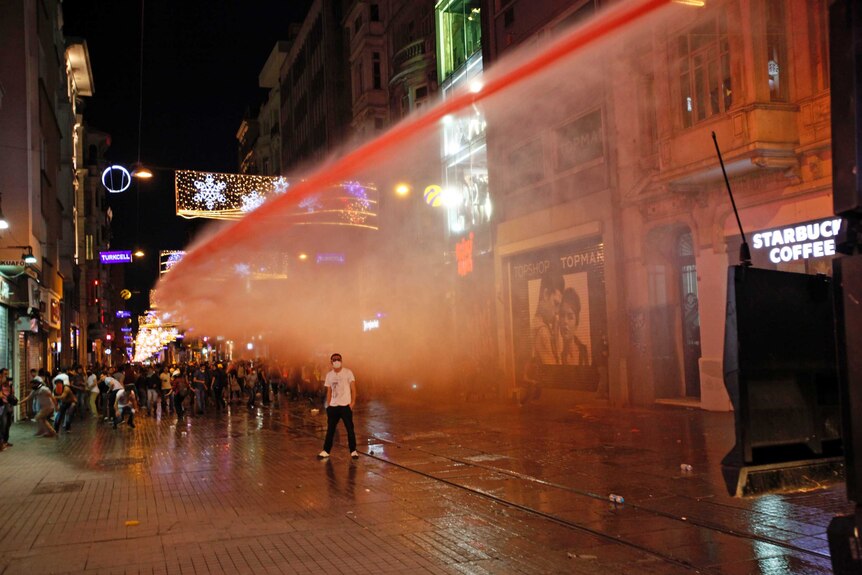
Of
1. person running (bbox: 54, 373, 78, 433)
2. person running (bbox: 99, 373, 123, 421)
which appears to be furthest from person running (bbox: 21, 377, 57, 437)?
person running (bbox: 99, 373, 123, 421)

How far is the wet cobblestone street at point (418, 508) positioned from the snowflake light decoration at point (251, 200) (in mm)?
7186

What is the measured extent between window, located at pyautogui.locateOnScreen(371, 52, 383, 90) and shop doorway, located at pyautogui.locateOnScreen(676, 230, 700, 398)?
25323 millimetres

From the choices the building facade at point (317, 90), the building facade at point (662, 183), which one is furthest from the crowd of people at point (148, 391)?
the building facade at point (317, 90)

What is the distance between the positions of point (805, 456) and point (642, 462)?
751 centimetres

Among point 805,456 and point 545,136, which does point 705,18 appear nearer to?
point 545,136

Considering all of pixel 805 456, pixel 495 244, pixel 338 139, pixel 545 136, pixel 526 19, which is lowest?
pixel 805 456

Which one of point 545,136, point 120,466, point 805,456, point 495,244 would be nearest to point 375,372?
point 495,244

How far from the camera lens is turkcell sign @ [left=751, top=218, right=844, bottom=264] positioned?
13336 millimetres

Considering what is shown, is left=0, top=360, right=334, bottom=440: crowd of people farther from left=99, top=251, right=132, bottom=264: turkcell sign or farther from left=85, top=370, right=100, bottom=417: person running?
left=99, top=251, right=132, bottom=264: turkcell sign

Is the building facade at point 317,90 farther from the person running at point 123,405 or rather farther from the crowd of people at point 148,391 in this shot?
the person running at point 123,405

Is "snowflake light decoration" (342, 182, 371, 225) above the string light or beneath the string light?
above

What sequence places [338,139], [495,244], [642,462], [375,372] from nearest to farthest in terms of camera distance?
1. [642,462]
2. [495,244]
3. [375,372]
4. [338,139]

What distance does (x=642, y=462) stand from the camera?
10117 millimetres

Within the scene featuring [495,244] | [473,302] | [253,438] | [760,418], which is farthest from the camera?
[473,302]
